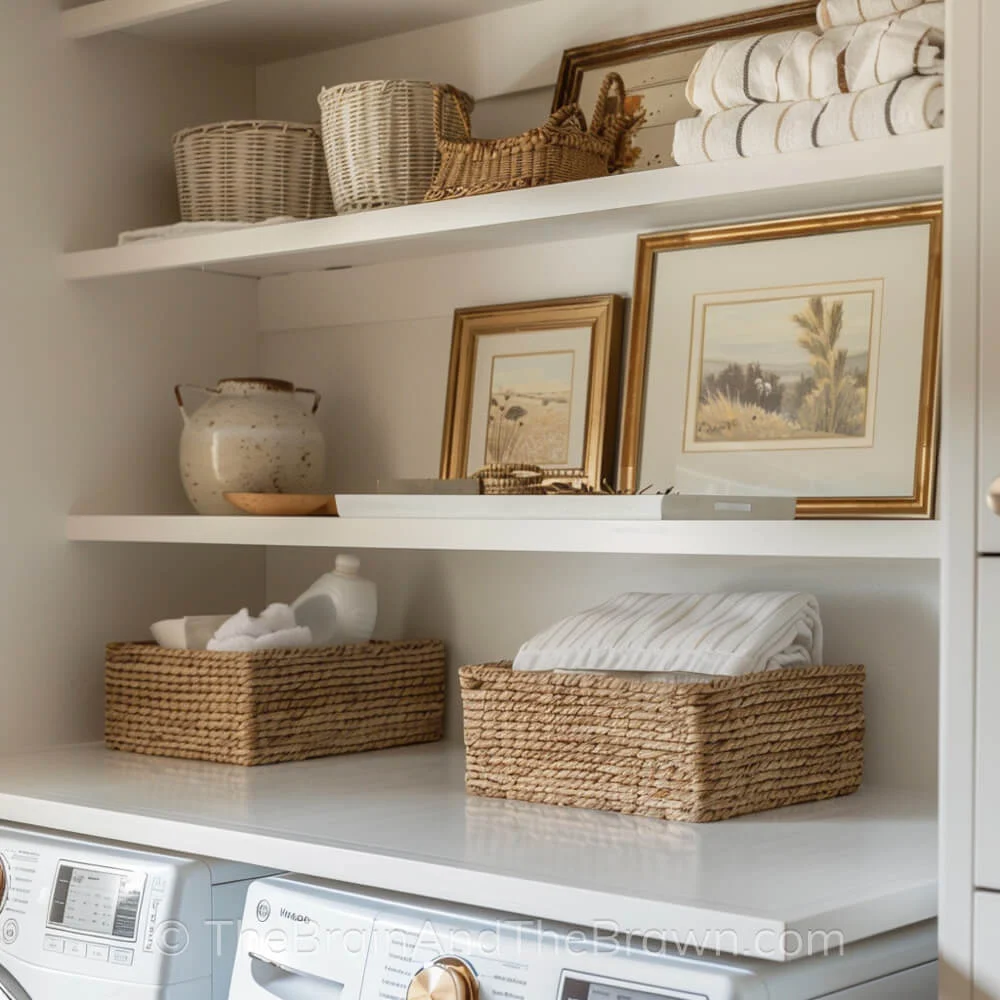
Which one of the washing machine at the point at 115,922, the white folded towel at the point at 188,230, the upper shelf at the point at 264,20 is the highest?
the upper shelf at the point at 264,20

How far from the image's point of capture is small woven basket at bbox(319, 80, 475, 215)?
6.40 ft

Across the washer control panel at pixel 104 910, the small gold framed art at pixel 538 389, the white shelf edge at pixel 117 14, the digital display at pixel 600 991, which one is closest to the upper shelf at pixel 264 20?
the white shelf edge at pixel 117 14

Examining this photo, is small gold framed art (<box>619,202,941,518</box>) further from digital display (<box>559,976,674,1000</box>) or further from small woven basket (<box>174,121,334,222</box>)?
digital display (<box>559,976,674,1000</box>)

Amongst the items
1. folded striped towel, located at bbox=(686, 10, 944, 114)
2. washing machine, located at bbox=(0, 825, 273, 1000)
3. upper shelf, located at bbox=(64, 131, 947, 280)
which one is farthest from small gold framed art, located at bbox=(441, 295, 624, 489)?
washing machine, located at bbox=(0, 825, 273, 1000)

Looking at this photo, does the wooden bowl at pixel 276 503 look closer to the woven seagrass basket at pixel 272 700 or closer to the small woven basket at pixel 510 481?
the woven seagrass basket at pixel 272 700

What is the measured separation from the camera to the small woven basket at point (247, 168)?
212 cm

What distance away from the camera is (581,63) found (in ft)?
6.66

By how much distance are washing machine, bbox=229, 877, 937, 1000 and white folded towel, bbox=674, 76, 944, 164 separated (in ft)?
2.56

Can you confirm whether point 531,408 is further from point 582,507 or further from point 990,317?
point 990,317

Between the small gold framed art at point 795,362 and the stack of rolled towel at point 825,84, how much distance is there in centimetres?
22

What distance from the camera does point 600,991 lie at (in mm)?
1220

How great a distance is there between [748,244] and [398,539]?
0.57 metres

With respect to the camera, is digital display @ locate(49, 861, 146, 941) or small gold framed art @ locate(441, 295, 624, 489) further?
small gold framed art @ locate(441, 295, 624, 489)

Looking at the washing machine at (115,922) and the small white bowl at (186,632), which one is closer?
the washing machine at (115,922)
